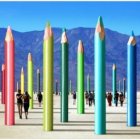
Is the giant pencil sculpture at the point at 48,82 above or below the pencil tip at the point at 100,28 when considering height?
below

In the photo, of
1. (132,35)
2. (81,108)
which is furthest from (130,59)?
(81,108)

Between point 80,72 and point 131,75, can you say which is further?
point 80,72

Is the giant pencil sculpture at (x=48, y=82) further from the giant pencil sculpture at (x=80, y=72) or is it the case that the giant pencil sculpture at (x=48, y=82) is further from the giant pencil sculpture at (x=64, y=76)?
the giant pencil sculpture at (x=80, y=72)

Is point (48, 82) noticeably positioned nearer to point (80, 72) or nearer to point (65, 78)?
point (65, 78)

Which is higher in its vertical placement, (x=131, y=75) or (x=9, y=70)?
(x=9, y=70)

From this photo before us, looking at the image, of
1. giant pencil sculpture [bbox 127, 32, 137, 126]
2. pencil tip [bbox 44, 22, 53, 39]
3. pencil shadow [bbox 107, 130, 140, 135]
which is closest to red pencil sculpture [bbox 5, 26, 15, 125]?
pencil tip [bbox 44, 22, 53, 39]

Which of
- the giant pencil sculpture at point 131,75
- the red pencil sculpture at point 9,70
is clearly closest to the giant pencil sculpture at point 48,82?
the red pencil sculpture at point 9,70

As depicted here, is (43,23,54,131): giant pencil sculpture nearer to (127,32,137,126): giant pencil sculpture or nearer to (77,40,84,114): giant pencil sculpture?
(127,32,137,126): giant pencil sculpture

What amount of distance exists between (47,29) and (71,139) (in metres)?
4.84

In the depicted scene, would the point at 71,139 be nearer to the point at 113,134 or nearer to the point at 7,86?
the point at 113,134

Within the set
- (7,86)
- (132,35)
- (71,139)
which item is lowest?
(71,139)

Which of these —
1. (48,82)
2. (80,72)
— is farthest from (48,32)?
(80,72)

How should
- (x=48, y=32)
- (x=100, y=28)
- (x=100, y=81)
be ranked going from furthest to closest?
1. (x=48, y=32)
2. (x=100, y=28)
3. (x=100, y=81)

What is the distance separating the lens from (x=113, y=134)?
21.0 meters
